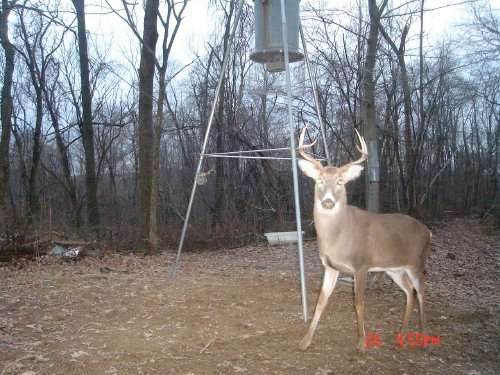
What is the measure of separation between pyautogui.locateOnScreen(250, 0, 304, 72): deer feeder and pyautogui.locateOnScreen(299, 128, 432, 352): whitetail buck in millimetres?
2427

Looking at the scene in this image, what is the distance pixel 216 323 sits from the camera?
5.23 meters

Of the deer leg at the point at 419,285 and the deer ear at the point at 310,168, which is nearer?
the deer ear at the point at 310,168

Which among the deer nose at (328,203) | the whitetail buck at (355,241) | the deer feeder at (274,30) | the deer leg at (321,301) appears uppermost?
the deer feeder at (274,30)

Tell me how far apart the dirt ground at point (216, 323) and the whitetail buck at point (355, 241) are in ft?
1.37

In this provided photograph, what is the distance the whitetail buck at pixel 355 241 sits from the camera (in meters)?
4.50

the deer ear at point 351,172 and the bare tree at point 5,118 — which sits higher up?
the bare tree at point 5,118

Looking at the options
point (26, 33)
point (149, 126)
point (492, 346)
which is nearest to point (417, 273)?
point (492, 346)

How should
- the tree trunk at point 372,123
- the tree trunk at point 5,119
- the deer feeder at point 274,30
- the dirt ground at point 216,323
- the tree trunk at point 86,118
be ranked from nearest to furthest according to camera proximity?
the dirt ground at point 216,323, the deer feeder at point 274,30, the tree trunk at point 372,123, the tree trunk at point 5,119, the tree trunk at point 86,118

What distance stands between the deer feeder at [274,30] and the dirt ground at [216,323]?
341 cm

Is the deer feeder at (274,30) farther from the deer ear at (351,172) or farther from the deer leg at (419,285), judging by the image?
the deer leg at (419,285)

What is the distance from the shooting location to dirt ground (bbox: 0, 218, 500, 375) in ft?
13.7
